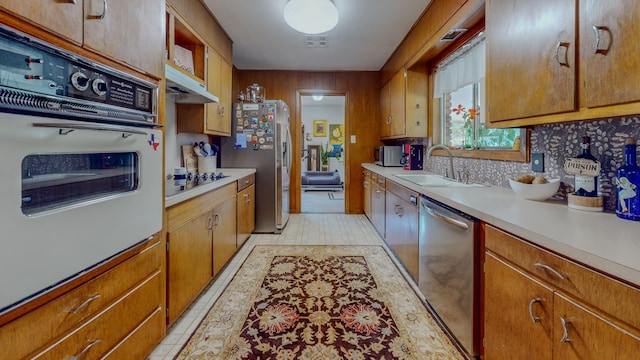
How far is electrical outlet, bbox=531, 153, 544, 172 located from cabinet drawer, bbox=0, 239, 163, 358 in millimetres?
2200

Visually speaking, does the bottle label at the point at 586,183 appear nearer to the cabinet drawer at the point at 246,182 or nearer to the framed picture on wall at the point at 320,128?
the cabinet drawer at the point at 246,182

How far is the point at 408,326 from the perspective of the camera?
5.97 feet

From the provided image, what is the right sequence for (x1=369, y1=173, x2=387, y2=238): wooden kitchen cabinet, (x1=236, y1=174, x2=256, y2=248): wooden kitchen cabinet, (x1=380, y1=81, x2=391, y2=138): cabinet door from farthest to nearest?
(x1=380, y1=81, x2=391, y2=138): cabinet door < (x1=369, y1=173, x2=387, y2=238): wooden kitchen cabinet < (x1=236, y1=174, x2=256, y2=248): wooden kitchen cabinet

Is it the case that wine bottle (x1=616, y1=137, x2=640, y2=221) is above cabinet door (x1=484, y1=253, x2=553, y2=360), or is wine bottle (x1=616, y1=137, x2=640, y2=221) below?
above

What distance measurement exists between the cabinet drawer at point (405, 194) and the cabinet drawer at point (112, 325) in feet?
5.68

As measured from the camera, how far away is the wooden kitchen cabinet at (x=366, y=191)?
444 centimetres

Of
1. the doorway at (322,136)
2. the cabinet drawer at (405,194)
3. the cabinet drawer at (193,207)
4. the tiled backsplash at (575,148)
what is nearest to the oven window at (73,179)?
the cabinet drawer at (193,207)

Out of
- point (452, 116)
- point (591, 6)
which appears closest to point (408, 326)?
point (591, 6)

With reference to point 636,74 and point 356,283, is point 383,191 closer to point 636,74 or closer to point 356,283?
point 356,283

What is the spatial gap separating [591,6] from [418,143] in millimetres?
2941

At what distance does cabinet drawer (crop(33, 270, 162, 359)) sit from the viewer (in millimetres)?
979

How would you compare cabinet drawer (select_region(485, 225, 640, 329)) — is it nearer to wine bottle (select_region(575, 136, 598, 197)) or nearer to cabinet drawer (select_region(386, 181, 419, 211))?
wine bottle (select_region(575, 136, 598, 197))

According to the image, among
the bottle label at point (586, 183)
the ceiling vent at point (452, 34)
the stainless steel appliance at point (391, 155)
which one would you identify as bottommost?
the bottle label at point (586, 183)

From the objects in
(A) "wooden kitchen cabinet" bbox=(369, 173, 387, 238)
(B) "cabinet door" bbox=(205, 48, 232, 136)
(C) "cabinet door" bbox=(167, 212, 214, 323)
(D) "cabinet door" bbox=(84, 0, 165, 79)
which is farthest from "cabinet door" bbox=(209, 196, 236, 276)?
(A) "wooden kitchen cabinet" bbox=(369, 173, 387, 238)
